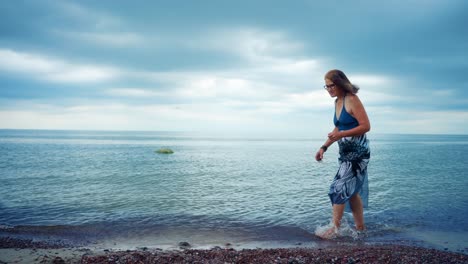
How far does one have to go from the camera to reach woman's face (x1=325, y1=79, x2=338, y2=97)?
6574mm

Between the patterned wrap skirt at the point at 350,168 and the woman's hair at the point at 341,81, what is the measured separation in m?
0.89

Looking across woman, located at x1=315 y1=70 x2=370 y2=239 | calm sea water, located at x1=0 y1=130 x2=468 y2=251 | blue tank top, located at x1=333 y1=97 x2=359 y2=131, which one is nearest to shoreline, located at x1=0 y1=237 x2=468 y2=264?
woman, located at x1=315 y1=70 x2=370 y2=239

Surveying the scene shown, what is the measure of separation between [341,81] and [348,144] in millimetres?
1180

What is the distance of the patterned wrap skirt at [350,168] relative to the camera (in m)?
6.66

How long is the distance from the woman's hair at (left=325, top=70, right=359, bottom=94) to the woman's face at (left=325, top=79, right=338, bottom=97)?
0.19ft

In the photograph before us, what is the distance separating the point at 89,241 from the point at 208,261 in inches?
131

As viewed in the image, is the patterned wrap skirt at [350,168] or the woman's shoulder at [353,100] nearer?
the woman's shoulder at [353,100]

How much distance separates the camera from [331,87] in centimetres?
659

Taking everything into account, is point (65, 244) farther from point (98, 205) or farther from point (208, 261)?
point (98, 205)

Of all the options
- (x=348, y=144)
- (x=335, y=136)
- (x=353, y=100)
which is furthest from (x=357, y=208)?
(x=353, y=100)

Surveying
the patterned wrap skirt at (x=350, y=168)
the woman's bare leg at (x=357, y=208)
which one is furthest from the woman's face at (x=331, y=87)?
the woman's bare leg at (x=357, y=208)

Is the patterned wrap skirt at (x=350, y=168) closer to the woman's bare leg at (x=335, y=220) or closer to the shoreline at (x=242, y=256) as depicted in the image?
the woman's bare leg at (x=335, y=220)

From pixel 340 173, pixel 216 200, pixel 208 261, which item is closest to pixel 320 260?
pixel 208 261

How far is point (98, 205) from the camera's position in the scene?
1155 cm
